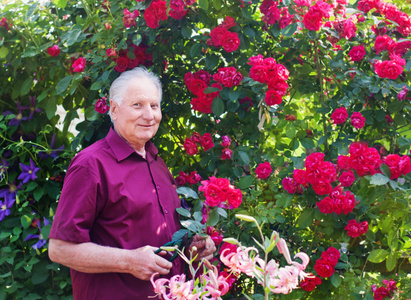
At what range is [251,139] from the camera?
2607mm

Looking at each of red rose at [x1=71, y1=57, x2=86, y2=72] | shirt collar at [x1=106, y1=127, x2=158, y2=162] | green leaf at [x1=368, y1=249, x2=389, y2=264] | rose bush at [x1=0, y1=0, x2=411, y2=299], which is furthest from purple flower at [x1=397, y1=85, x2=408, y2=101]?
red rose at [x1=71, y1=57, x2=86, y2=72]

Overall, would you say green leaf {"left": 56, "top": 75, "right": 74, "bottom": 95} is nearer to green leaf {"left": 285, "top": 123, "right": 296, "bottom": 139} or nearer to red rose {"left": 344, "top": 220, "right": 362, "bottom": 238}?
green leaf {"left": 285, "top": 123, "right": 296, "bottom": 139}

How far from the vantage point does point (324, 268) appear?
87.0 inches

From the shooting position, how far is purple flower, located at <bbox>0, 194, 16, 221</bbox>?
282 cm

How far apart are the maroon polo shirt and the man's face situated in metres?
0.06

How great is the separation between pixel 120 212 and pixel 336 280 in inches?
A: 46.5

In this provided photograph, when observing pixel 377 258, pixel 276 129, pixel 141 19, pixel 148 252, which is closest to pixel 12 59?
pixel 141 19

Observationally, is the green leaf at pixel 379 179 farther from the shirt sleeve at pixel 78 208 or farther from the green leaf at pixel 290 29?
the shirt sleeve at pixel 78 208

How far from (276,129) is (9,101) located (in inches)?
69.7

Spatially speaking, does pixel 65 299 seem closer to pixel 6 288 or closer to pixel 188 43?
pixel 6 288

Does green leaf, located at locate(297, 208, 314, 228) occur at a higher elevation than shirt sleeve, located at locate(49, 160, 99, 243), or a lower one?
lower

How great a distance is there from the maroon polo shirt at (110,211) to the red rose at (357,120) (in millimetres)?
1092

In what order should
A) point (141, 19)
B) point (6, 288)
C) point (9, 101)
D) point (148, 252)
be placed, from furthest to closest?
point (9, 101)
point (6, 288)
point (141, 19)
point (148, 252)

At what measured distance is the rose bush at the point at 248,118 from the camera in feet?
7.43
